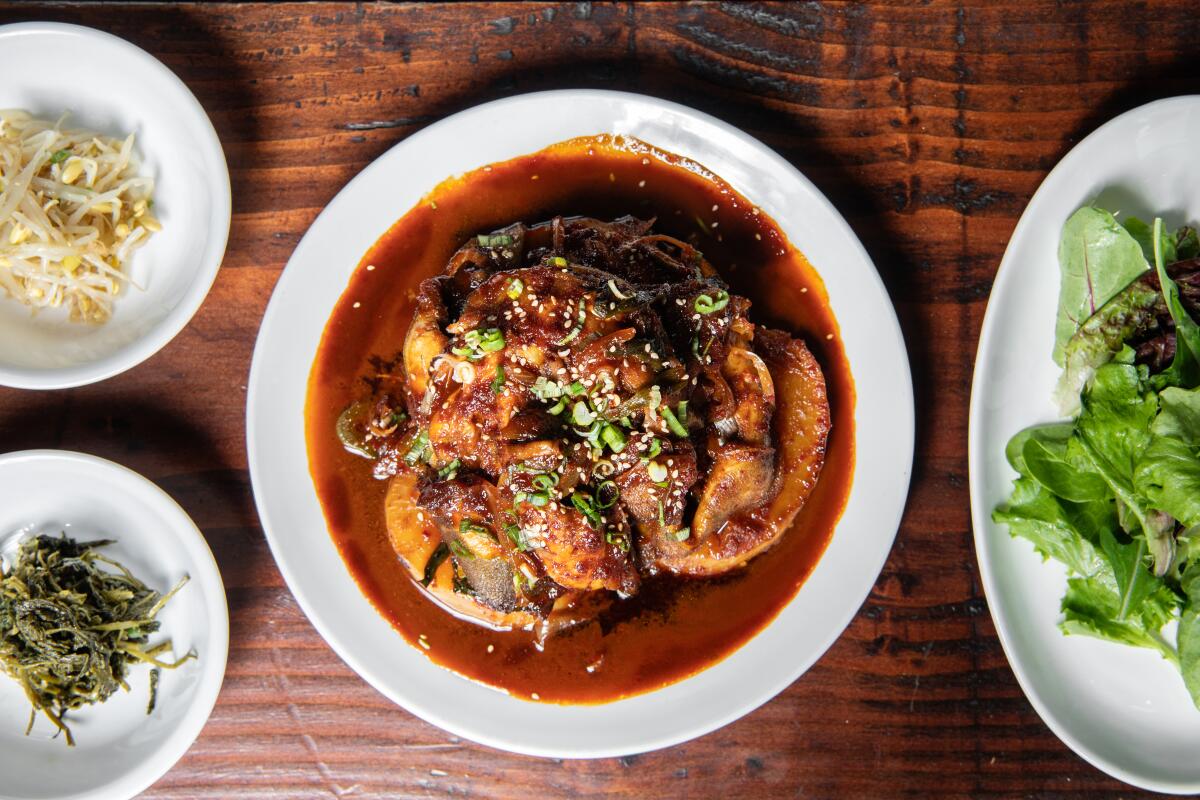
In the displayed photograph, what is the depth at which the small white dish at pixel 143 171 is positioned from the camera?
2.67 meters

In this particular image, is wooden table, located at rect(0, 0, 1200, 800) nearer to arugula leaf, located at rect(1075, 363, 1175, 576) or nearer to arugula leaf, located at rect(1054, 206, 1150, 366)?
arugula leaf, located at rect(1054, 206, 1150, 366)

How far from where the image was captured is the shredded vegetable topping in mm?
2699

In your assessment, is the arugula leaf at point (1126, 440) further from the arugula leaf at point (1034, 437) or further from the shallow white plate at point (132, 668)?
the shallow white plate at point (132, 668)

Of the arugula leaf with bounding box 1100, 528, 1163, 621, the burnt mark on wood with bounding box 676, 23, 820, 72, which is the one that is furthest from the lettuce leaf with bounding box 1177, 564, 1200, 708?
the burnt mark on wood with bounding box 676, 23, 820, 72

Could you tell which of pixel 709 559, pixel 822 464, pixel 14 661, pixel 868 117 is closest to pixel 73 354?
pixel 14 661

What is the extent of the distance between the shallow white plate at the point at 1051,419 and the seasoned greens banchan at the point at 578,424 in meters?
0.67

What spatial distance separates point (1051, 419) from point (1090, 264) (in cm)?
59

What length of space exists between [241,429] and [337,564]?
66cm

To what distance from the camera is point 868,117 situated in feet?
9.78

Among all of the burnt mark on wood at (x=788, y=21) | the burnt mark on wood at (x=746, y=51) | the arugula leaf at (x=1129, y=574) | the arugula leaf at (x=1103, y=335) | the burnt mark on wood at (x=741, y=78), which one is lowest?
the arugula leaf at (x=1129, y=574)

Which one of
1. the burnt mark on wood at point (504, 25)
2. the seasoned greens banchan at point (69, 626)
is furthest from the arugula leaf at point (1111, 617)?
the seasoned greens banchan at point (69, 626)

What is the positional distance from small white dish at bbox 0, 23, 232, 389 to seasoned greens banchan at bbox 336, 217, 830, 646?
29.6 inches

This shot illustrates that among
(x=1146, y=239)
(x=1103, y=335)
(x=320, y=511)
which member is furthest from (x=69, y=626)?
(x=1146, y=239)

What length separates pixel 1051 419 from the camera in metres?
2.89
